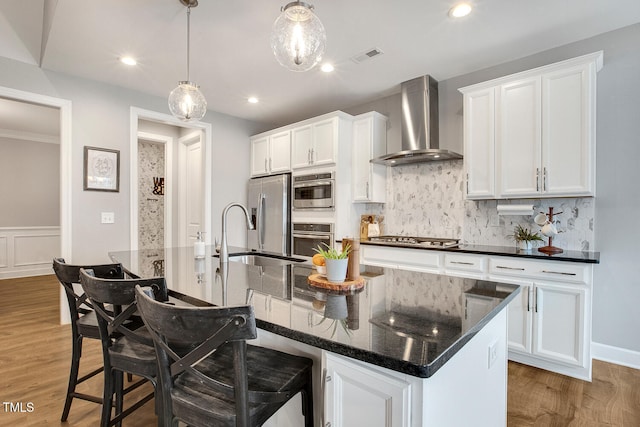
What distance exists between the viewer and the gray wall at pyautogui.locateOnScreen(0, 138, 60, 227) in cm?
573

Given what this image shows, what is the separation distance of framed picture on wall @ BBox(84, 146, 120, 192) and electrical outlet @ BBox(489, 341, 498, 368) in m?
3.97

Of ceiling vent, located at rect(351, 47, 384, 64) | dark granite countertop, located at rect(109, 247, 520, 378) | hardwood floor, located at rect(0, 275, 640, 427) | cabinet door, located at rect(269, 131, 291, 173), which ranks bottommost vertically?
hardwood floor, located at rect(0, 275, 640, 427)

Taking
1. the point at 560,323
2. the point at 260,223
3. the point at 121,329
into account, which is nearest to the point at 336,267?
the point at 121,329

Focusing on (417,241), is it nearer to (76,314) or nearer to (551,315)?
(551,315)

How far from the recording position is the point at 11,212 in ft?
19.0

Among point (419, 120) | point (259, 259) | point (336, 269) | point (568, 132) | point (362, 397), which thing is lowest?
point (362, 397)

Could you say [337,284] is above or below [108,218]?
below

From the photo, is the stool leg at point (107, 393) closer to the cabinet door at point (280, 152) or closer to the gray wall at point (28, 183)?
the cabinet door at point (280, 152)

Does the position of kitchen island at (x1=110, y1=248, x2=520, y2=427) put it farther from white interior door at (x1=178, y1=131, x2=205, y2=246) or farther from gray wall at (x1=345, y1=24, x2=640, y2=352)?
white interior door at (x1=178, y1=131, x2=205, y2=246)

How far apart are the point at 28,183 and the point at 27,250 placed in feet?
4.07

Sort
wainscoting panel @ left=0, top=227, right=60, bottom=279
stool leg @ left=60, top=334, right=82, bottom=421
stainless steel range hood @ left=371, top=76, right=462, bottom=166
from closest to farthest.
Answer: stool leg @ left=60, top=334, right=82, bottom=421 < stainless steel range hood @ left=371, top=76, right=462, bottom=166 < wainscoting panel @ left=0, top=227, right=60, bottom=279

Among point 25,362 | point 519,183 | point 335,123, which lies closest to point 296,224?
point 335,123

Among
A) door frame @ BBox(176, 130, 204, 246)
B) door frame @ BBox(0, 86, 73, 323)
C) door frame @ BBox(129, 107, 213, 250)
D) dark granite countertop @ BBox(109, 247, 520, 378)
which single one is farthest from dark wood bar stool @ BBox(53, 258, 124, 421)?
door frame @ BBox(176, 130, 204, 246)

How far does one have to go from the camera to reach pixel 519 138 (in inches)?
108
